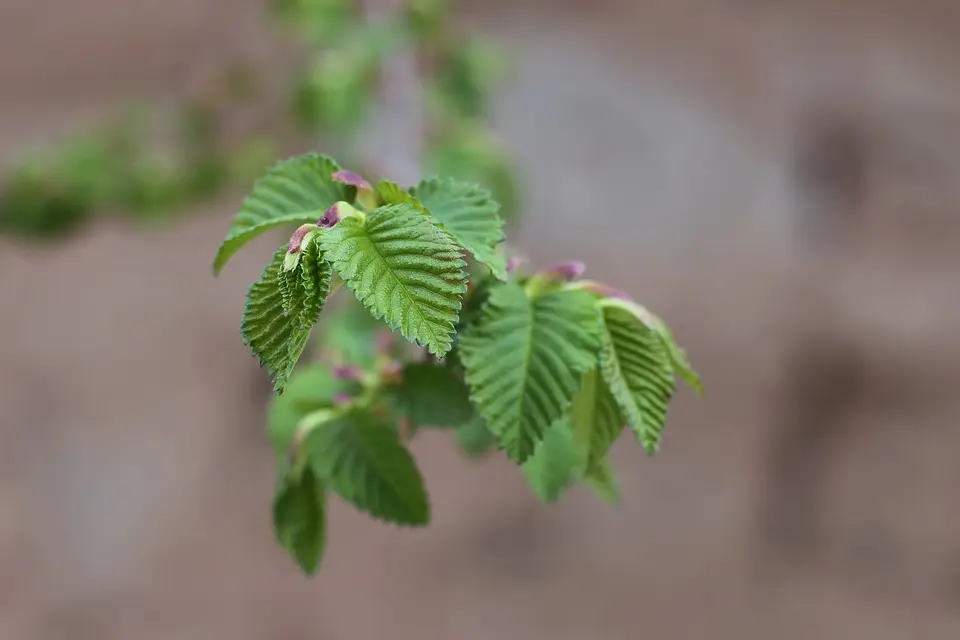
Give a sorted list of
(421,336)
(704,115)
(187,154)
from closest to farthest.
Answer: (421,336) < (187,154) < (704,115)

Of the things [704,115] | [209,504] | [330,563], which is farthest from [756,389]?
[209,504]

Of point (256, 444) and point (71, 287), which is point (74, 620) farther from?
point (71, 287)

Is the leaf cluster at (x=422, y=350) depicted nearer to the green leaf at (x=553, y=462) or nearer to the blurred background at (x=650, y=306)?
the green leaf at (x=553, y=462)

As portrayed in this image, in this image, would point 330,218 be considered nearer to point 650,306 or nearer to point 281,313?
point 281,313

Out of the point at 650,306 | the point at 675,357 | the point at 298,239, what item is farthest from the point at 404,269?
the point at 650,306

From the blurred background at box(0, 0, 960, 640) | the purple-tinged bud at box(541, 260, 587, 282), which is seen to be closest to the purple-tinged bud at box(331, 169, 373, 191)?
the purple-tinged bud at box(541, 260, 587, 282)
